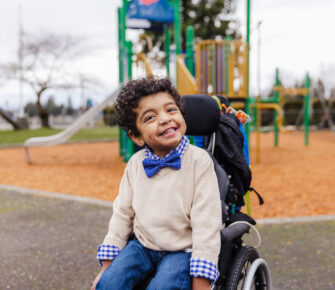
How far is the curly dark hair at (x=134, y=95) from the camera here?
1.77m

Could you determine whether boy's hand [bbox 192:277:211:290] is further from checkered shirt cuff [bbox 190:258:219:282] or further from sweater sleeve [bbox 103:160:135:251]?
sweater sleeve [bbox 103:160:135:251]

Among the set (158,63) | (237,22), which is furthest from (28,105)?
(158,63)

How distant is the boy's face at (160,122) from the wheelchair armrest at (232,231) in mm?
431

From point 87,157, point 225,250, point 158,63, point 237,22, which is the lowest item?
point 87,157

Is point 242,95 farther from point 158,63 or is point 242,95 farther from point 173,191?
point 173,191

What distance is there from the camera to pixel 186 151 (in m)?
1.81

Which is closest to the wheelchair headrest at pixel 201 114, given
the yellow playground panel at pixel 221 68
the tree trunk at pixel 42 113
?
the yellow playground panel at pixel 221 68

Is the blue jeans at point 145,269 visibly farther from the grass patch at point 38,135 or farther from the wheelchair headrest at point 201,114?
the grass patch at point 38,135

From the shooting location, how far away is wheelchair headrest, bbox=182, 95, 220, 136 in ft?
6.64

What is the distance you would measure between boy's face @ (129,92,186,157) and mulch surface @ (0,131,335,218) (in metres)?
2.82

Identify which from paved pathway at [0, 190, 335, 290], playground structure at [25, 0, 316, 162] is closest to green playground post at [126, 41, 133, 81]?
playground structure at [25, 0, 316, 162]

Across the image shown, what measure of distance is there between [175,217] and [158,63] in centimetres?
963

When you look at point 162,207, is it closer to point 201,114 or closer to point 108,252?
point 108,252

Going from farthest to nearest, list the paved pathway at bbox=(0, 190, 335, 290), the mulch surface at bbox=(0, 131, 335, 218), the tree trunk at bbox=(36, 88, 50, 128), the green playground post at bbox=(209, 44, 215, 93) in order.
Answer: the tree trunk at bbox=(36, 88, 50, 128) < the green playground post at bbox=(209, 44, 215, 93) < the mulch surface at bbox=(0, 131, 335, 218) < the paved pathway at bbox=(0, 190, 335, 290)
